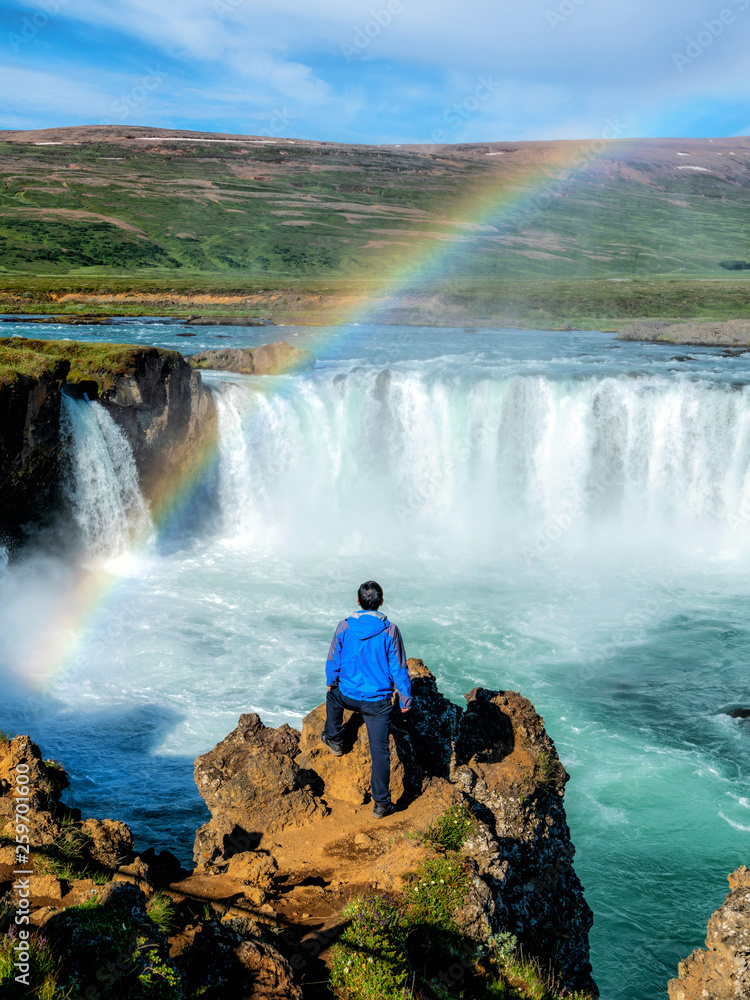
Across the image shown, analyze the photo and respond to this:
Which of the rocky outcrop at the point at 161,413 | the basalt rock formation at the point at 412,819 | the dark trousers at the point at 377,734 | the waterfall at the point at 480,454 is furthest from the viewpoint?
the waterfall at the point at 480,454

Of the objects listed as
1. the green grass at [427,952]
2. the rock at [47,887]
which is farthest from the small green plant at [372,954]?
the rock at [47,887]

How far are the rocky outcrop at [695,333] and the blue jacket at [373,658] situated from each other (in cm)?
4135

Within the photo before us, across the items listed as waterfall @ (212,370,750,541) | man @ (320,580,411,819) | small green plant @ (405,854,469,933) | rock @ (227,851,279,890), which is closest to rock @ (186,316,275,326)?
waterfall @ (212,370,750,541)

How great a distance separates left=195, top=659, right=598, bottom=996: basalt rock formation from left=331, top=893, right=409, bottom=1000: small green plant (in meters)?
0.49

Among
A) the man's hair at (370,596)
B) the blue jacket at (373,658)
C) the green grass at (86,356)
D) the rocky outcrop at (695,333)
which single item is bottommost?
the blue jacket at (373,658)

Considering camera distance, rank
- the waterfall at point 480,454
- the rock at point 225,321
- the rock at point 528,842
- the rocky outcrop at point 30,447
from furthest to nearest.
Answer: the rock at point 225,321
the waterfall at point 480,454
the rocky outcrop at point 30,447
the rock at point 528,842

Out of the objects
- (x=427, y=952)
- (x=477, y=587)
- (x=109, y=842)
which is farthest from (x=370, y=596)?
(x=477, y=587)

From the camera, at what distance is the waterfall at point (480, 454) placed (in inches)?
1039

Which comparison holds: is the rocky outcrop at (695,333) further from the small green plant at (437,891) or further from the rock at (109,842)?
the rock at (109,842)

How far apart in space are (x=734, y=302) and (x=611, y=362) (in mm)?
34832

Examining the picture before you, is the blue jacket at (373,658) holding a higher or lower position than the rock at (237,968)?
higher

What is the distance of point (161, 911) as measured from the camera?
5.66 metres

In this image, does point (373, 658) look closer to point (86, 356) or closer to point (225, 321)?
point (86, 356)

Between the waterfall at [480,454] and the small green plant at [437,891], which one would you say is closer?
the small green plant at [437,891]
